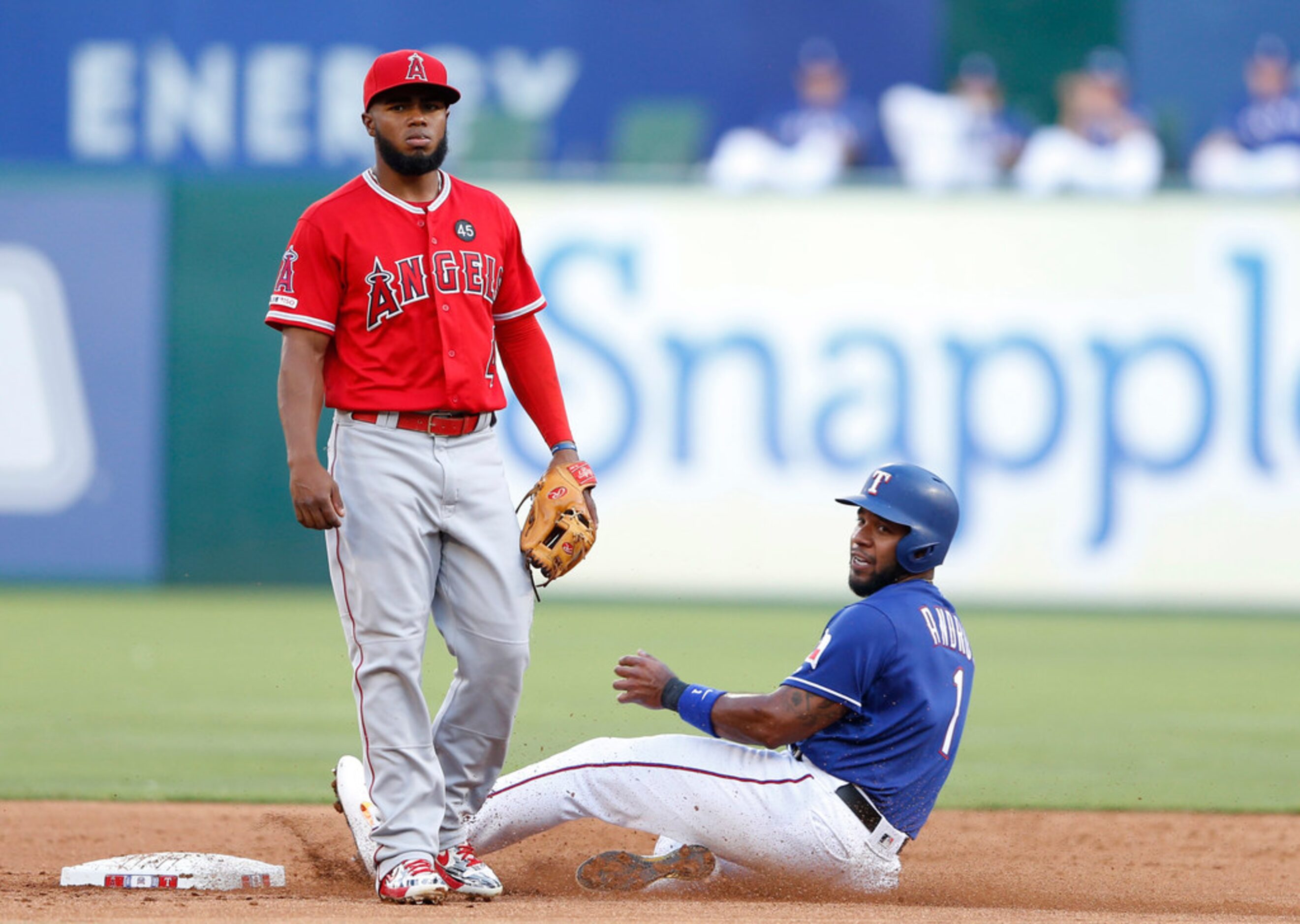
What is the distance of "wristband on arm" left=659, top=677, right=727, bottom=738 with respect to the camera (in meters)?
4.37

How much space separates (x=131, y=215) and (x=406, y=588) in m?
9.02

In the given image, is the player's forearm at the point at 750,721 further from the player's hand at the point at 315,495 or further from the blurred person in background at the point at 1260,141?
the blurred person in background at the point at 1260,141

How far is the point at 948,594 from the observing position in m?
12.3

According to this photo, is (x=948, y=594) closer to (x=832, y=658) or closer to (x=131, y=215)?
(x=131, y=215)

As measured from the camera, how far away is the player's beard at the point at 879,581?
455cm

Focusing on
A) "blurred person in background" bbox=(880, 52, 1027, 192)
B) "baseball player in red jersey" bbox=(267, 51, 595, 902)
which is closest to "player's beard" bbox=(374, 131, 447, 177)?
"baseball player in red jersey" bbox=(267, 51, 595, 902)

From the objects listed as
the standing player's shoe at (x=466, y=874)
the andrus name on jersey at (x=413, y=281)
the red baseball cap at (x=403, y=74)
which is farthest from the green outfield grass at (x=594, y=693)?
the red baseball cap at (x=403, y=74)

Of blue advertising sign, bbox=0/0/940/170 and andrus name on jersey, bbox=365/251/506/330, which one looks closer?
andrus name on jersey, bbox=365/251/506/330

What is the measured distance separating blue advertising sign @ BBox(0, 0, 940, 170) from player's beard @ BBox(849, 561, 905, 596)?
1034 centimetres

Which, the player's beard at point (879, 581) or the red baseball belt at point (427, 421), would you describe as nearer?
the red baseball belt at point (427, 421)

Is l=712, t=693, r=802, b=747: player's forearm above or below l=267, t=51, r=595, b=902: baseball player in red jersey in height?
below

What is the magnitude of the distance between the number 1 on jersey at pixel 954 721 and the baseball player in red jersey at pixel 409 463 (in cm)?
108

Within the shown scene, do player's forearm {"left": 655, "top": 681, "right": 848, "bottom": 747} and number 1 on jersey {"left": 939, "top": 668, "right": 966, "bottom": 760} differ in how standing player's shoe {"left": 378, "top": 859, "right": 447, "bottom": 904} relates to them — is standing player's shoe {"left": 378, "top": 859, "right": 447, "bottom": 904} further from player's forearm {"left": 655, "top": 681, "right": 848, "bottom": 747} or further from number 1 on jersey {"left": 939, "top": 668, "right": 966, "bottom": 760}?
number 1 on jersey {"left": 939, "top": 668, "right": 966, "bottom": 760}

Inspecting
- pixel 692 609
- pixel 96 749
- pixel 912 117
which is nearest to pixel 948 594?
pixel 692 609
